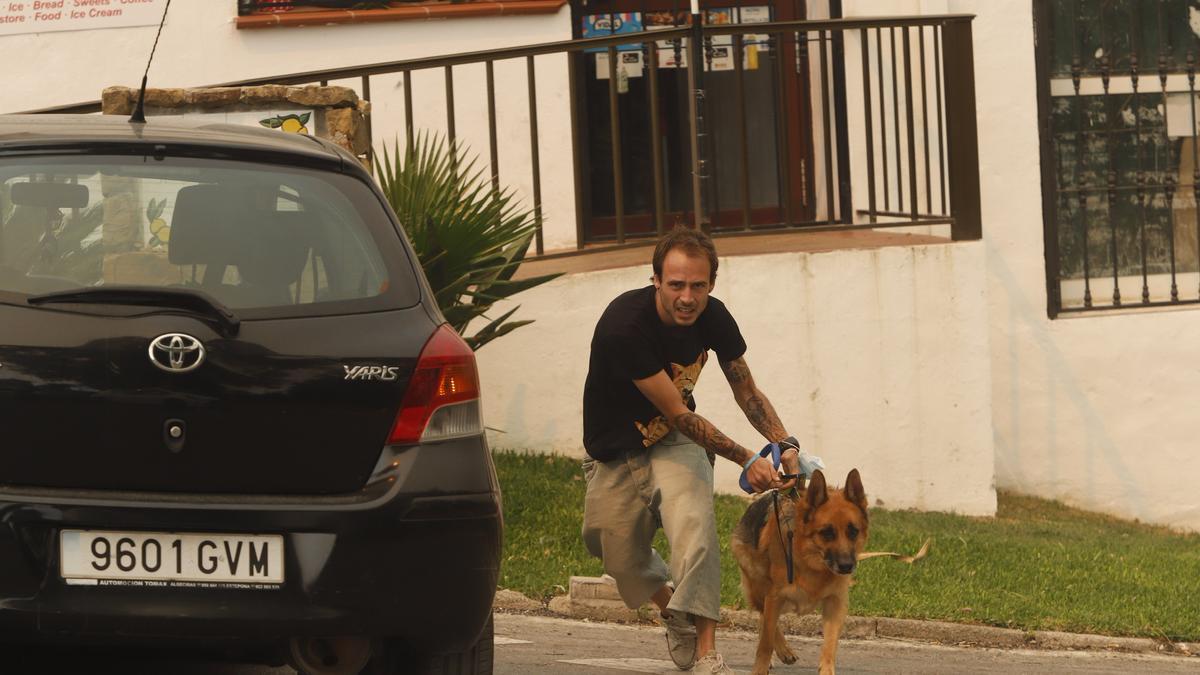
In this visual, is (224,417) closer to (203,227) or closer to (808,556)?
(203,227)

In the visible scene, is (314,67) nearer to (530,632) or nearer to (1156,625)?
(530,632)

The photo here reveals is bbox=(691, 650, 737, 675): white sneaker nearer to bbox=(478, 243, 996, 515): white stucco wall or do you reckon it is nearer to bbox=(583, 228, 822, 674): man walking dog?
bbox=(583, 228, 822, 674): man walking dog

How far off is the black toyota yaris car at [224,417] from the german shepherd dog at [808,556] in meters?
1.76

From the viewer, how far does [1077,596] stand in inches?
319

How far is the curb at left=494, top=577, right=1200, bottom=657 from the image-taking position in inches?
294

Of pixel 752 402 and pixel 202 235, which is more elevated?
pixel 202 235

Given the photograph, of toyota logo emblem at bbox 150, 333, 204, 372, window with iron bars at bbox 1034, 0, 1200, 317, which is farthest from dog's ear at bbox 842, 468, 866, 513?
window with iron bars at bbox 1034, 0, 1200, 317

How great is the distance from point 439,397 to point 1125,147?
8246 millimetres

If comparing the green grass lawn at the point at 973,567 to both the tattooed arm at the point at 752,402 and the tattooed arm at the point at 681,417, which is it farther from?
the tattooed arm at the point at 681,417

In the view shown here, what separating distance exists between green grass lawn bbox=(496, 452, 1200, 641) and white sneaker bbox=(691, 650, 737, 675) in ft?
4.96

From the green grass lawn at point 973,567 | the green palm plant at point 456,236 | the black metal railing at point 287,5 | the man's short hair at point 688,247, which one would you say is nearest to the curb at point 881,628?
the green grass lawn at point 973,567

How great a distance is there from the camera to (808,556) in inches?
242

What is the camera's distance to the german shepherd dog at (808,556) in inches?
239

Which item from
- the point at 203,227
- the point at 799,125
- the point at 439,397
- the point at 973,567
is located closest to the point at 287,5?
the point at 799,125
